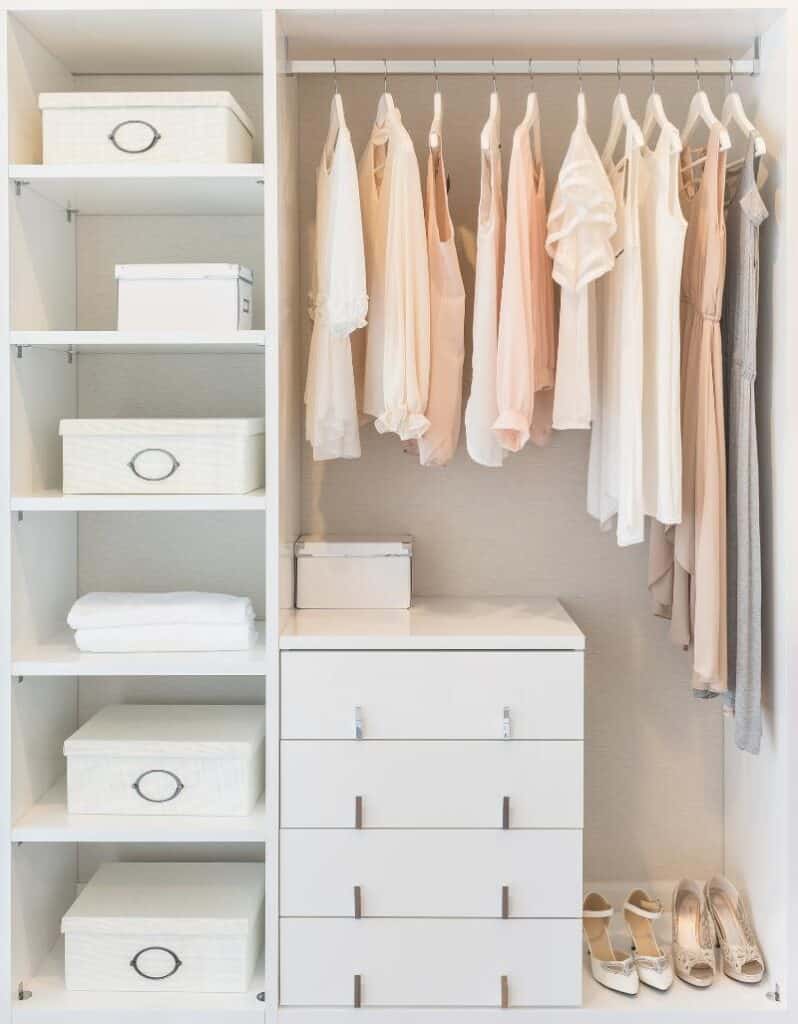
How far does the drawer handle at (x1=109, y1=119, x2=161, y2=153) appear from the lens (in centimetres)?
227

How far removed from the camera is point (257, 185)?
230cm

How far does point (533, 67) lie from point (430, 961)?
1.88 m

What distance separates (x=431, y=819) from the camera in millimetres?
2238

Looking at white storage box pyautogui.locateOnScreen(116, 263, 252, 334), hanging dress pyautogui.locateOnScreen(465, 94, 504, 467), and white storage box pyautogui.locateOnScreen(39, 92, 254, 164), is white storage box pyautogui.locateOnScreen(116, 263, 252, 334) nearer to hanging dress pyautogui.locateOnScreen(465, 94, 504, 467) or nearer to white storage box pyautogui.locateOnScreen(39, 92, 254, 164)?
white storage box pyautogui.locateOnScreen(39, 92, 254, 164)

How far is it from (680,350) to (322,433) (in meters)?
0.78

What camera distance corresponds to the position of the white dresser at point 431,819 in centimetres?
223

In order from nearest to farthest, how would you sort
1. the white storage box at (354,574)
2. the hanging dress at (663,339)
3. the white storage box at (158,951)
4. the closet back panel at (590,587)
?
the hanging dress at (663,339) → the white storage box at (158,951) → the white storage box at (354,574) → the closet back panel at (590,587)

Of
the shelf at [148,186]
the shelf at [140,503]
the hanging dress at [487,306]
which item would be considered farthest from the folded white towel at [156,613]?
the shelf at [148,186]

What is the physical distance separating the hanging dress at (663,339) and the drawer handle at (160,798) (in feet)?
3.69

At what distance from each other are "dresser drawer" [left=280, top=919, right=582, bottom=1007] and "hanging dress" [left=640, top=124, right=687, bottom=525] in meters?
0.91

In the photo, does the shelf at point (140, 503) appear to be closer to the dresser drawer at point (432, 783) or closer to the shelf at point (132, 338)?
the shelf at point (132, 338)

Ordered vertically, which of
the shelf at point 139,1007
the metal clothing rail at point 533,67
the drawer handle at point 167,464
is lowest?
the shelf at point 139,1007

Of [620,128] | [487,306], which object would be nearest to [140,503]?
[487,306]

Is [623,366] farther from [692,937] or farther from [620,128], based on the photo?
[692,937]
